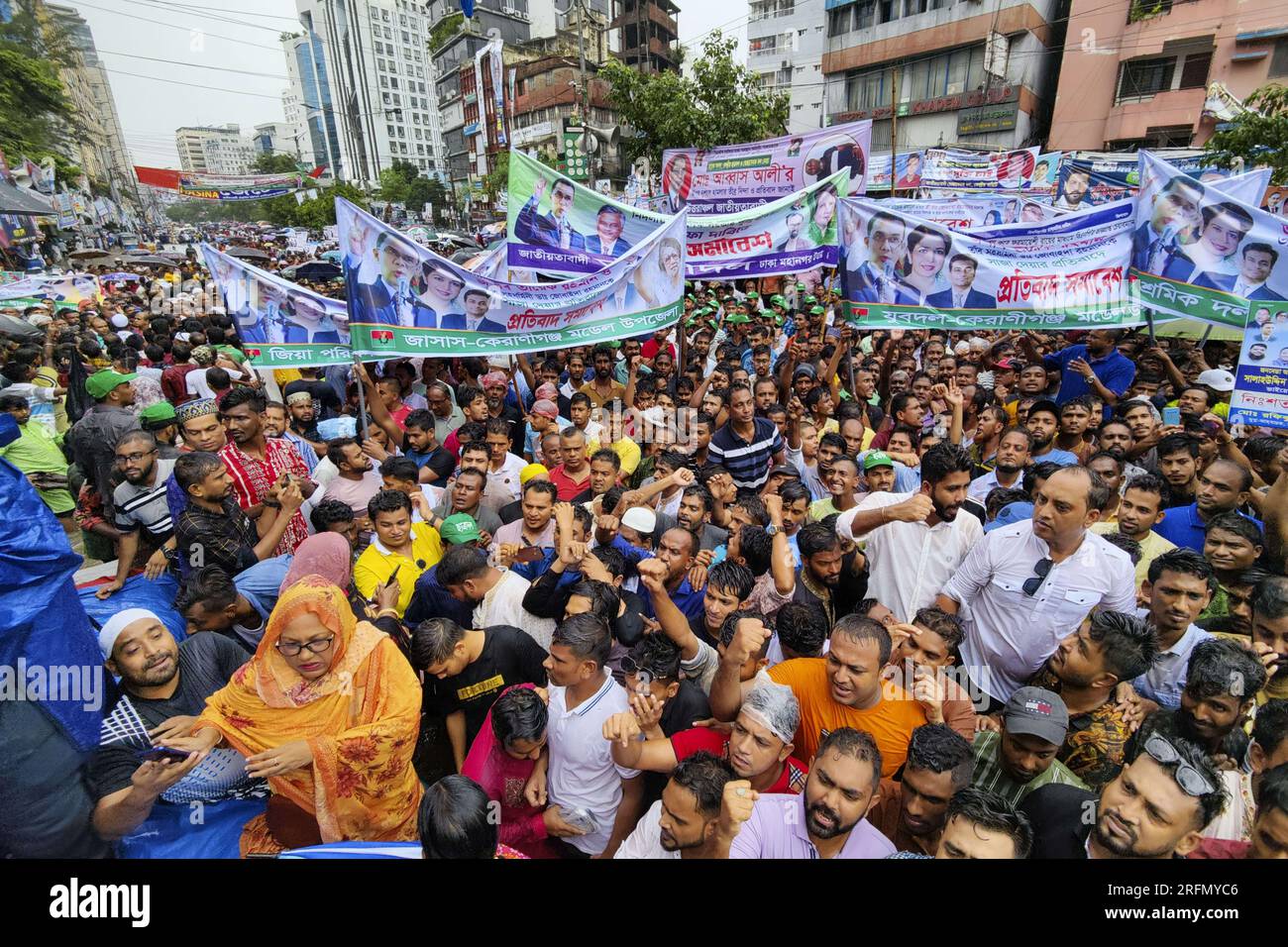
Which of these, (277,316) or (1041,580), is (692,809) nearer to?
(1041,580)

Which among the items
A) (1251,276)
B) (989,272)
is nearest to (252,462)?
(989,272)

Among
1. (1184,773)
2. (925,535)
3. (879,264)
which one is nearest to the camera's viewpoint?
(1184,773)

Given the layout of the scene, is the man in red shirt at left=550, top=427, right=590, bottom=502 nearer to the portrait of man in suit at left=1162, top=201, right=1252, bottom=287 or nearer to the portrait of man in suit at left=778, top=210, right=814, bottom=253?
the portrait of man in suit at left=778, top=210, right=814, bottom=253

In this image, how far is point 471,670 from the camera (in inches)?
104

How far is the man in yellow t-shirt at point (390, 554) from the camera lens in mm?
3439

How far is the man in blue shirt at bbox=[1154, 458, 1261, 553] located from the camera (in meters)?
3.35

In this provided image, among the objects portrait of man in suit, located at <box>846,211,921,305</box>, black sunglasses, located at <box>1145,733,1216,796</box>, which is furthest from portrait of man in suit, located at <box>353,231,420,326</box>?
black sunglasses, located at <box>1145,733,1216,796</box>

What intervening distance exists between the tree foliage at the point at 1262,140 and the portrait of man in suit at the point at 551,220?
55.1 ft

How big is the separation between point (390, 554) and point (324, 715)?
140cm

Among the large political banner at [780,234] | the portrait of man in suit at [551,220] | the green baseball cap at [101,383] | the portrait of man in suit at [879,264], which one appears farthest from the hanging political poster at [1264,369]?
the green baseball cap at [101,383]

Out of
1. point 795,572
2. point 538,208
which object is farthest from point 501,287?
point 795,572

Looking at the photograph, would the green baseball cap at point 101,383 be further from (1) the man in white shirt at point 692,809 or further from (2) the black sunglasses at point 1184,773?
(2) the black sunglasses at point 1184,773

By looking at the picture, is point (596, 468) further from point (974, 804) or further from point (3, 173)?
point (3, 173)
